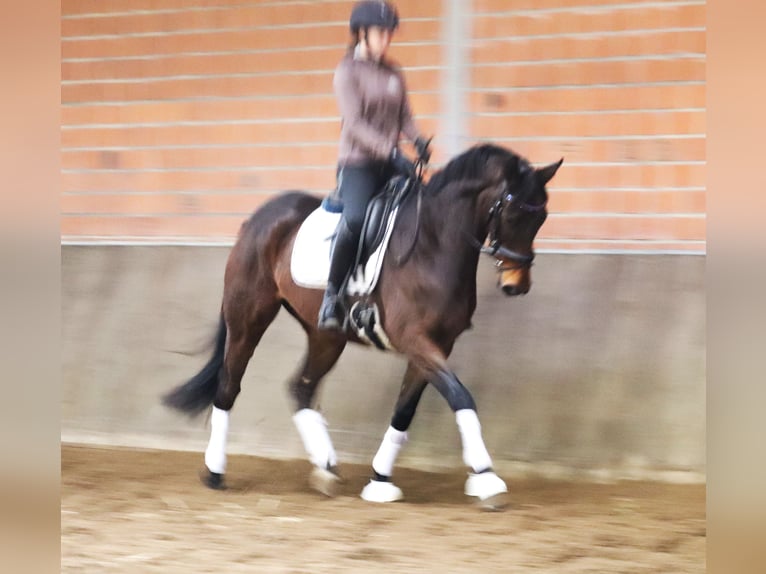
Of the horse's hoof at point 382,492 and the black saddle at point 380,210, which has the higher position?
the black saddle at point 380,210

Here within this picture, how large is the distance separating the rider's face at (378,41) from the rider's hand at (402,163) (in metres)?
0.27

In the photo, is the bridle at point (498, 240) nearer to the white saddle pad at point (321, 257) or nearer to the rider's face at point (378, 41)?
the white saddle pad at point (321, 257)

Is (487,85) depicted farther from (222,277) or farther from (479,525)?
(479,525)

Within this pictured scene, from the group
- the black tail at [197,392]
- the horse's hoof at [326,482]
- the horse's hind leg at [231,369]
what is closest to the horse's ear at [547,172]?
the horse's hind leg at [231,369]

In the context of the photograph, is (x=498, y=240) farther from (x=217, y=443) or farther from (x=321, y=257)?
(x=217, y=443)

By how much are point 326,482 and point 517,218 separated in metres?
0.94

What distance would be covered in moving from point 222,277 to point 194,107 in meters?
0.54

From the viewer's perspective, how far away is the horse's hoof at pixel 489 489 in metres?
2.23

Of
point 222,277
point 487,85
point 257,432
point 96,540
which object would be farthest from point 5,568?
point 487,85

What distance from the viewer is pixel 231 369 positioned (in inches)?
103

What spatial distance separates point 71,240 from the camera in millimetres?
2521

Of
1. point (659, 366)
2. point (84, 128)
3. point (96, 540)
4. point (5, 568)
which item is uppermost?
point (84, 128)

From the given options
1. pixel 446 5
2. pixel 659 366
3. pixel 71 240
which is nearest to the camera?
pixel 659 366

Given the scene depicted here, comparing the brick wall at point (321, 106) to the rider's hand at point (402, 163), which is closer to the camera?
the brick wall at point (321, 106)
